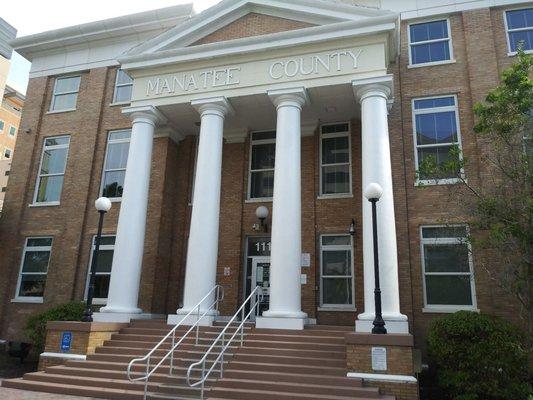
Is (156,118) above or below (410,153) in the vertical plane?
above

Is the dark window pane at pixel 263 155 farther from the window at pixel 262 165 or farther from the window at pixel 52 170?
the window at pixel 52 170

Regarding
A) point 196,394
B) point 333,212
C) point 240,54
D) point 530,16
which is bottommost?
point 196,394

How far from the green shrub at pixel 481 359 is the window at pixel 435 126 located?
5.56 meters

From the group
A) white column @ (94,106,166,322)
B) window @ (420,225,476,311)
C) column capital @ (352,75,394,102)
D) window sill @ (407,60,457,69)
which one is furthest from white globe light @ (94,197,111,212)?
window sill @ (407,60,457,69)

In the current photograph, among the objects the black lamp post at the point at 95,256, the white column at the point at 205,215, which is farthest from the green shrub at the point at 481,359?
the black lamp post at the point at 95,256

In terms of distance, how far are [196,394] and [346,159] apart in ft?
29.7

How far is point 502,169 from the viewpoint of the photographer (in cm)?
1040

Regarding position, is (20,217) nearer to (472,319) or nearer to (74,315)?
(74,315)

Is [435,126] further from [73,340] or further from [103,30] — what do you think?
[103,30]

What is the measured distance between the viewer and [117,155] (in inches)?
711

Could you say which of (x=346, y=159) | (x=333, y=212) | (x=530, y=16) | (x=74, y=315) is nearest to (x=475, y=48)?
(x=530, y=16)

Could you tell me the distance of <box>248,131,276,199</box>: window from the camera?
16094 mm

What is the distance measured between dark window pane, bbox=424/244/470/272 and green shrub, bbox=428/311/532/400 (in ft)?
8.56

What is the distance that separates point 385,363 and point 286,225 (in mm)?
4167
